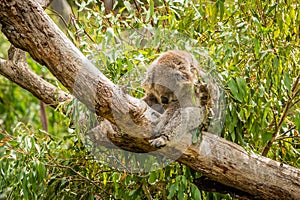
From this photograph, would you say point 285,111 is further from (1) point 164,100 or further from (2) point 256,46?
(1) point 164,100

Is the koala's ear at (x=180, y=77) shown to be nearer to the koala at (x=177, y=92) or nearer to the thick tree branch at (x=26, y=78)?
the koala at (x=177, y=92)

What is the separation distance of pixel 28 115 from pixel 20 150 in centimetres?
328

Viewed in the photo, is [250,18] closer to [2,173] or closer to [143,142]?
[143,142]

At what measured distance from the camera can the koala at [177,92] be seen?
7.68 feet

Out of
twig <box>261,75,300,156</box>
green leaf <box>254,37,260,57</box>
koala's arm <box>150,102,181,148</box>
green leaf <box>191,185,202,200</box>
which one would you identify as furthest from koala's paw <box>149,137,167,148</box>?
twig <box>261,75,300,156</box>

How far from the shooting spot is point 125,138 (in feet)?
7.61

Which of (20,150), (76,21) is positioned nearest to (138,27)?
(76,21)

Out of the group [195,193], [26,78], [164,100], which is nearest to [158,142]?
[164,100]

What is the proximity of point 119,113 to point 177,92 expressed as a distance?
43 centimetres

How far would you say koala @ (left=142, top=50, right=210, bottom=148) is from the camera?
2342 mm

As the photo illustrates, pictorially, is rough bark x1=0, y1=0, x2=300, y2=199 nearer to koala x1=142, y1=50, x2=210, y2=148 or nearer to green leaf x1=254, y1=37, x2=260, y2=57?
koala x1=142, y1=50, x2=210, y2=148

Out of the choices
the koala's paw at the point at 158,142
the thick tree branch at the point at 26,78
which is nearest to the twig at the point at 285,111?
the koala's paw at the point at 158,142

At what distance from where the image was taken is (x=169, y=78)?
2.49m

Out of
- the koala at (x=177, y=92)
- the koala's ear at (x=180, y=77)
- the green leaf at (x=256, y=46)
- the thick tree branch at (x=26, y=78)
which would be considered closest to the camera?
the koala at (x=177, y=92)
